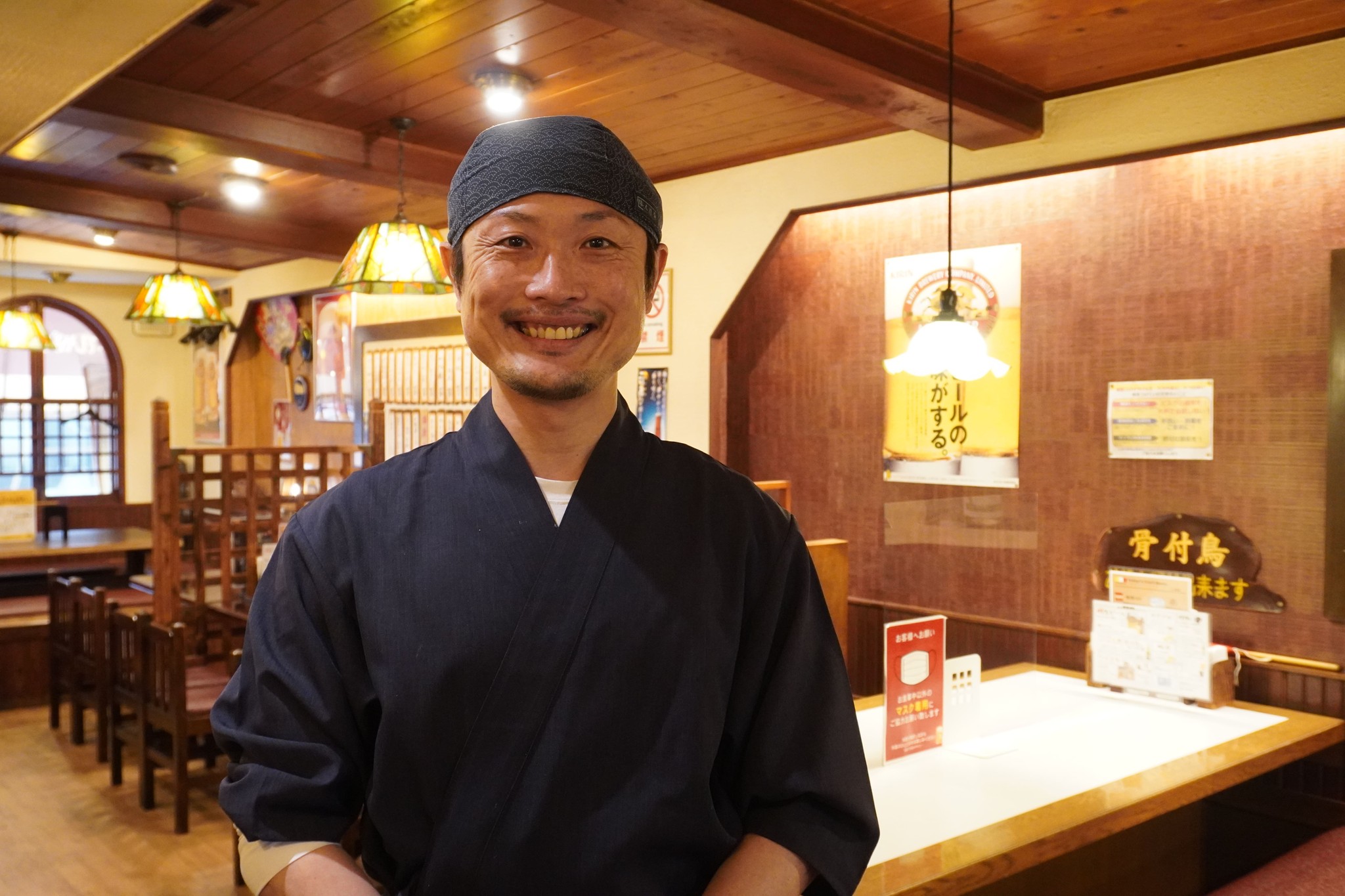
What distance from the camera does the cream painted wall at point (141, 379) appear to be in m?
8.62

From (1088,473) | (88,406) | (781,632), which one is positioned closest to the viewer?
(781,632)

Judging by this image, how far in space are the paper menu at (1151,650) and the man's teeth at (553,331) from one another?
219cm

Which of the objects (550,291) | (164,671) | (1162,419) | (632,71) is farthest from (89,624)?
(550,291)

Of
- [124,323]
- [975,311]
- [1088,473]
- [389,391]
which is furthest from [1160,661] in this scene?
[124,323]

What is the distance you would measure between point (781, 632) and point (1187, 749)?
5.30 feet

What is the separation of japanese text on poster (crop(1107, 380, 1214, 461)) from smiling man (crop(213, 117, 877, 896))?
2.31m

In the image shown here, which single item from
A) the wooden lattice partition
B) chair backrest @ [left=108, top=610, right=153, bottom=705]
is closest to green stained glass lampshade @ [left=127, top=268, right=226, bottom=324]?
the wooden lattice partition

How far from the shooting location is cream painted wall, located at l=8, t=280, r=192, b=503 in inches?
340

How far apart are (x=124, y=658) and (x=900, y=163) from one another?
11.3ft

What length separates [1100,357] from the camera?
130 inches

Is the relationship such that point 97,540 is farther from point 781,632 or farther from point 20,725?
point 781,632

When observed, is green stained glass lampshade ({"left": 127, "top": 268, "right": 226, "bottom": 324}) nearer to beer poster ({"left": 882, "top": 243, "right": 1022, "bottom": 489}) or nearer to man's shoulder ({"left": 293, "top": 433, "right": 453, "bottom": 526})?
beer poster ({"left": 882, "top": 243, "right": 1022, "bottom": 489})

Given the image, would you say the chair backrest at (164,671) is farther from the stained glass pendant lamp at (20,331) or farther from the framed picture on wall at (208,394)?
the framed picture on wall at (208,394)

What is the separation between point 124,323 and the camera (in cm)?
866
